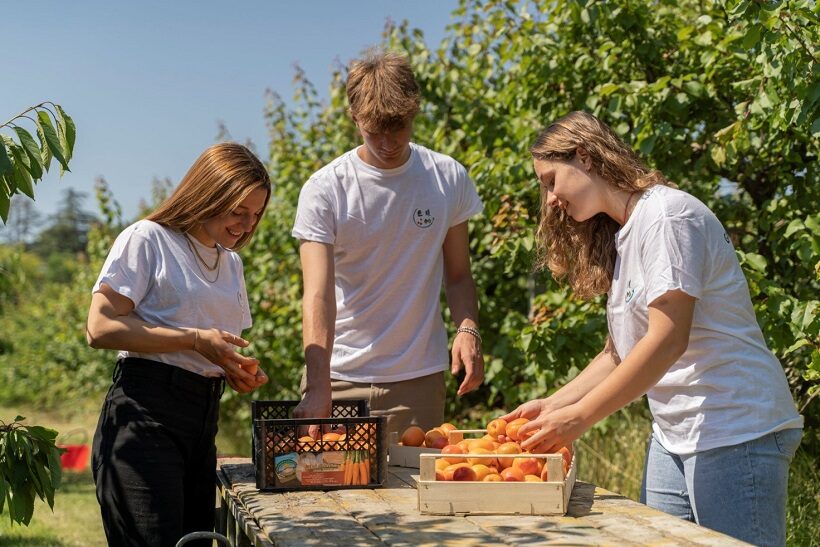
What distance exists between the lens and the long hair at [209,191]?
3023mm

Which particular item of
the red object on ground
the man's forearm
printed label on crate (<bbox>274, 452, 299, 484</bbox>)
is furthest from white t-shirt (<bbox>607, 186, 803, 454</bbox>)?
the red object on ground

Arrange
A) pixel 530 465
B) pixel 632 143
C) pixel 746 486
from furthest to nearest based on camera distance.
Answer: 1. pixel 632 143
2. pixel 530 465
3. pixel 746 486

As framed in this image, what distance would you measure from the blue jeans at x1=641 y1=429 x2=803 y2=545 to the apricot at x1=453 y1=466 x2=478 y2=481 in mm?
545

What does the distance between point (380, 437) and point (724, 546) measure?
1.05 m

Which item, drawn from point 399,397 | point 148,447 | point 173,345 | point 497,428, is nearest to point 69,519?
point 399,397

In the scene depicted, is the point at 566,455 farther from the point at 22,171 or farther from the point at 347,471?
the point at 22,171

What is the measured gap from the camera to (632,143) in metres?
5.15

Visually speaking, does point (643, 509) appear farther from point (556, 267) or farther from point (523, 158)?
point (523, 158)

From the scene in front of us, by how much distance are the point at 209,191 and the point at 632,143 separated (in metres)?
2.77

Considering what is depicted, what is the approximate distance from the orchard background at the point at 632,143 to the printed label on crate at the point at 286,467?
1969mm

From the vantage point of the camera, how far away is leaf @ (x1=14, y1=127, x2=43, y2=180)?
8.75ft

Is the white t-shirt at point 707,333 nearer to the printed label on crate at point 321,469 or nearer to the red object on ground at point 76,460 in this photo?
the printed label on crate at point 321,469

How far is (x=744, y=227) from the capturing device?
5.25 m

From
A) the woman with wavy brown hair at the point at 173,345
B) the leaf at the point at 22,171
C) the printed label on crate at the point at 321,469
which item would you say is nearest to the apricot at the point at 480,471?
the printed label on crate at the point at 321,469
